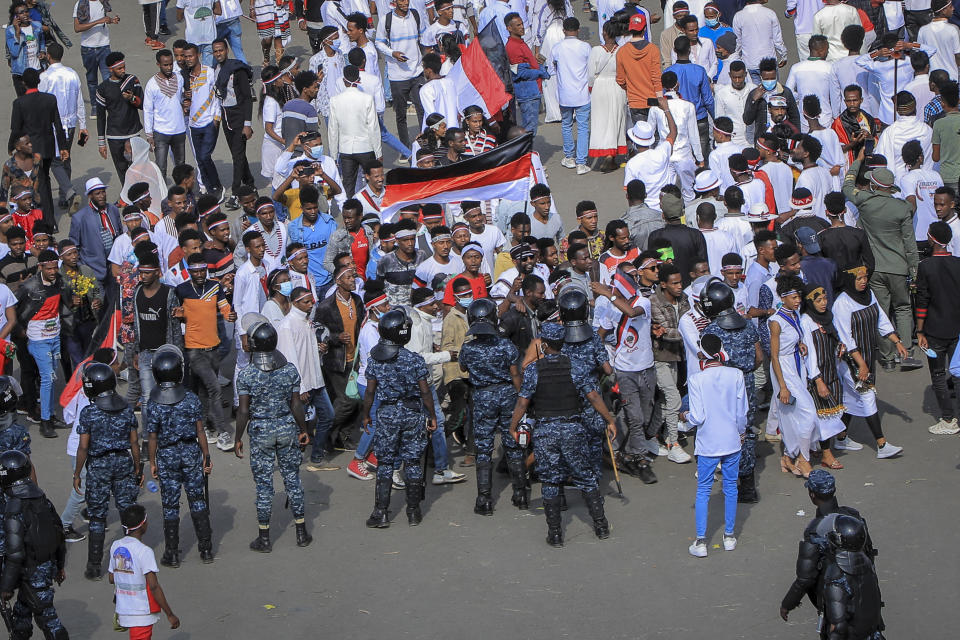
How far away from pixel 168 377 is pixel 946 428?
23.2 feet

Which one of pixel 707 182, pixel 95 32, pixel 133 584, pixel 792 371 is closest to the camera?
pixel 133 584

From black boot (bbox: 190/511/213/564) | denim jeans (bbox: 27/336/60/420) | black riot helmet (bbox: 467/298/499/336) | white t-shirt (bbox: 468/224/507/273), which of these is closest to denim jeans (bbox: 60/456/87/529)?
black boot (bbox: 190/511/213/564)

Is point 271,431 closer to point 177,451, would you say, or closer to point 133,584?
point 177,451

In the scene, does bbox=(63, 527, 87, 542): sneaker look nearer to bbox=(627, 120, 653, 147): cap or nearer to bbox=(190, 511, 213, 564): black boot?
bbox=(190, 511, 213, 564): black boot

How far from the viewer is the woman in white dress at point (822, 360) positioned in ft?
37.9

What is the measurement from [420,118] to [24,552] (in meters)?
11.2

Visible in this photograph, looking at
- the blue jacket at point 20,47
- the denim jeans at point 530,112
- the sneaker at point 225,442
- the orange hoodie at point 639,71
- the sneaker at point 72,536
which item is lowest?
the sneaker at point 72,536

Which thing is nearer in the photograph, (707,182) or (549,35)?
(707,182)

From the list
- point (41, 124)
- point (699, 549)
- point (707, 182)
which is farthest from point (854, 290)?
point (41, 124)

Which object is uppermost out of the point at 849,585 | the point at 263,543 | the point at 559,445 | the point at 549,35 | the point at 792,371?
the point at 549,35

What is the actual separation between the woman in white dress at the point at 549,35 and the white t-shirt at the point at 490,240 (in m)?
5.97

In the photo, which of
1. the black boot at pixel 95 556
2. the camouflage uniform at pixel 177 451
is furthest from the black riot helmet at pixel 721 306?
the black boot at pixel 95 556

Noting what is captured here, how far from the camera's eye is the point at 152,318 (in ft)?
39.9

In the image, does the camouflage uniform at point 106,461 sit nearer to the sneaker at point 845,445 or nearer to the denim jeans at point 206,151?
the sneaker at point 845,445
